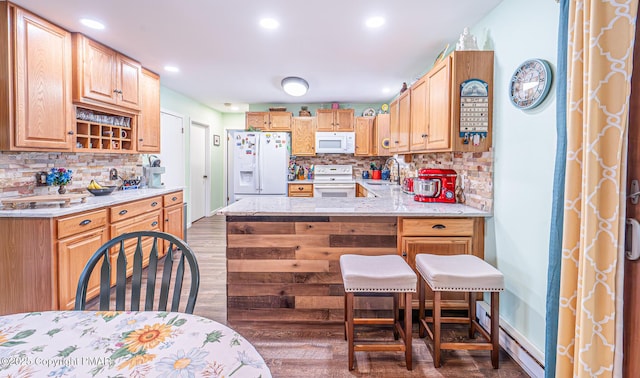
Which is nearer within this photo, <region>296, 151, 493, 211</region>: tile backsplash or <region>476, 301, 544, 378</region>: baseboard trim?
<region>476, 301, 544, 378</region>: baseboard trim

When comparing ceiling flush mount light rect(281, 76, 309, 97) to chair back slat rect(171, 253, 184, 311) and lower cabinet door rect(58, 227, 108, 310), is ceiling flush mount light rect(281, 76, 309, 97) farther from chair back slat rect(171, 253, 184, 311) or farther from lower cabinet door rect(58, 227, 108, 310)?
chair back slat rect(171, 253, 184, 311)

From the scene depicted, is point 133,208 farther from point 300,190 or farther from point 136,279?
point 300,190

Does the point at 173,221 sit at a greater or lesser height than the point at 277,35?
lesser

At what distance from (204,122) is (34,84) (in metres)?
3.90

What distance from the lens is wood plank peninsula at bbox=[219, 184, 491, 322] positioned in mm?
2320

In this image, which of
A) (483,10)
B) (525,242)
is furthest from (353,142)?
(525,242)

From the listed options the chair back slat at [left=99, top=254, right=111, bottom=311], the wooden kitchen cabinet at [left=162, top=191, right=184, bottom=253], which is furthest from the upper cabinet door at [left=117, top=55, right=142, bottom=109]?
the chair back slat at [left=99, top=254, right=111, bottom=311]

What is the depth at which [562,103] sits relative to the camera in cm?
133

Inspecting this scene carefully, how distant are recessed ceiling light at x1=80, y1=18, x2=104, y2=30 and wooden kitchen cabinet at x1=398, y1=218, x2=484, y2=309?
2877mm

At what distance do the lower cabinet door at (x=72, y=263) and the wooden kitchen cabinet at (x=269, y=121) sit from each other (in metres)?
3.33

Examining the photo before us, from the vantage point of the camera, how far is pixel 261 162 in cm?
519

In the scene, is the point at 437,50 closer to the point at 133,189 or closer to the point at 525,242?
→ the point at 525,242

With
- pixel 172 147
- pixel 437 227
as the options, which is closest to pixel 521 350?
pixel 437 227

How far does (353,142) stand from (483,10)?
128 inches
